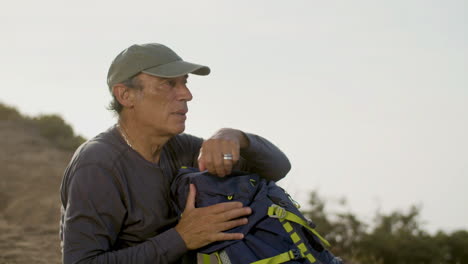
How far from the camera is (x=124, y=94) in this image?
315 centimetres

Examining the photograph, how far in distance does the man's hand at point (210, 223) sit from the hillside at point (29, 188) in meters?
2.90

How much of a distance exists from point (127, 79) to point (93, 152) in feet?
1.64

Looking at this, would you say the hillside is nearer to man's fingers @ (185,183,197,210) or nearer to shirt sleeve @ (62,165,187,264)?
shirt sleeve @ (62,165,187,264)

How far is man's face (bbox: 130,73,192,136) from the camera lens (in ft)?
10.2

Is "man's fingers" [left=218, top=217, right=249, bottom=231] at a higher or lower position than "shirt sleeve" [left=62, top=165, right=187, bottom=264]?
higher

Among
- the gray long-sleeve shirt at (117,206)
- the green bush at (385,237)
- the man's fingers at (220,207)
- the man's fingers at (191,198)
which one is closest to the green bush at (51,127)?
the green bush at (385,237)

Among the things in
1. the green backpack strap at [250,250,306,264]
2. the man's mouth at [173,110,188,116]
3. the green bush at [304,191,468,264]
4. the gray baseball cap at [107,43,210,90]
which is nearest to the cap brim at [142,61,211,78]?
the gray baseball cap at [107,43,210,90]

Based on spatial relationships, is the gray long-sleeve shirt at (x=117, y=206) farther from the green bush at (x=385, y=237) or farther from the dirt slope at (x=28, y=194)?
the green bush at (x=385, y=237)

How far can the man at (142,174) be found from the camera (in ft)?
9.09

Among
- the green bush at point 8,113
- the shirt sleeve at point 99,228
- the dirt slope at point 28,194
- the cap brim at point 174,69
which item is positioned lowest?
the dirt slope at point 28,194

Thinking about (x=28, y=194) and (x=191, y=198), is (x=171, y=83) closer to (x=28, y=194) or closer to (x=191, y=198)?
(x=191, y=198)

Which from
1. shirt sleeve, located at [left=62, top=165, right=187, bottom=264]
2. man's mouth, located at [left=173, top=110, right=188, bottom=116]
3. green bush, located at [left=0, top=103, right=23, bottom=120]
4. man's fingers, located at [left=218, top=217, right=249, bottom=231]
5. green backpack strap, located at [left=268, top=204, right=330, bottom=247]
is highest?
man's mouth, located at [left=173, top=110, right=188, bottom=116]

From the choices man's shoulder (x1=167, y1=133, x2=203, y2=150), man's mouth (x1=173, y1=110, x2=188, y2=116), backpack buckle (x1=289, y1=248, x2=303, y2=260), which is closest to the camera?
backpack buckle (x1=289, y1=248, x2=303, y2=260)

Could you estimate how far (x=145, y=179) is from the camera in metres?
3.07
